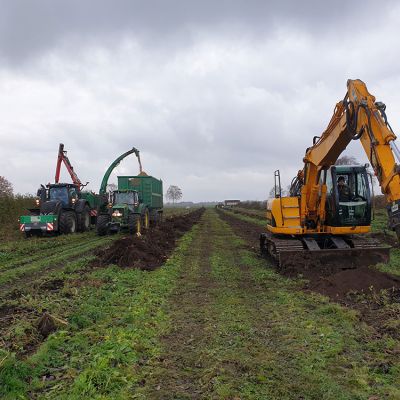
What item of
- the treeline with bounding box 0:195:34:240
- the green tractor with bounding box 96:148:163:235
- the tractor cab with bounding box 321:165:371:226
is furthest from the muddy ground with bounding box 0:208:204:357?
the treeline with bounding box 0:195:34:240

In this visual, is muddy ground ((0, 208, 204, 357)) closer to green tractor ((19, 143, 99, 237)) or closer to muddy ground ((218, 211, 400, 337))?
muddy ground ((218, 211, 400, 337))

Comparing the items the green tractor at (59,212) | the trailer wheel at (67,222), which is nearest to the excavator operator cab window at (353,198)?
the green tractor at (59,212)

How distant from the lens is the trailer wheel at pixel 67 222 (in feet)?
75.3

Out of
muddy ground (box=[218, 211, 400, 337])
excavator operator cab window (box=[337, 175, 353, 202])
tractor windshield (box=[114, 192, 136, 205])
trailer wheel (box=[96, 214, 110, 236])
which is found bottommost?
muddy ground (box=[218, 211, 400, 337])

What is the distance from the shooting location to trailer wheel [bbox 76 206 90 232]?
25125 mm

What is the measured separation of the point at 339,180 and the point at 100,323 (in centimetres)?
783

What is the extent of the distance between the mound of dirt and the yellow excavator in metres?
1.55

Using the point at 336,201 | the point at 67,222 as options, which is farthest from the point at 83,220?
the point at 336,201

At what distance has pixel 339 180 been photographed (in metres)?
11.9

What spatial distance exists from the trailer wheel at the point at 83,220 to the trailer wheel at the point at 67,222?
887 mm

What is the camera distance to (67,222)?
23172 mm

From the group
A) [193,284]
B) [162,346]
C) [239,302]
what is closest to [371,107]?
[239,302]

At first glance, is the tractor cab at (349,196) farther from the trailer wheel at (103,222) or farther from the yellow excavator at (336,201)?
the trailer wheel at (103,222)

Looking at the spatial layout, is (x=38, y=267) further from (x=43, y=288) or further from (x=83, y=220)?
(x=83, y=220)
